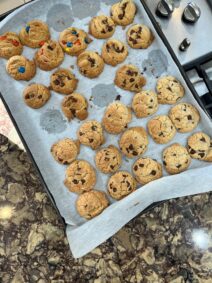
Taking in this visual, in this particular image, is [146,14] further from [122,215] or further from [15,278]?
[15,278]

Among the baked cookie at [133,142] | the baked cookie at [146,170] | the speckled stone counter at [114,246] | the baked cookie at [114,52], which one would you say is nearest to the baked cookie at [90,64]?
the baked cookie at [114,52]

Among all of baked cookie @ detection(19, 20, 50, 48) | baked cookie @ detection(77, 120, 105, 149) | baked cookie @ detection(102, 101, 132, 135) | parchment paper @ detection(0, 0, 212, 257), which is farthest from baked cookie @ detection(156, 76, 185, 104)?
baked cookie @ detection(19, 20, 50, 48)

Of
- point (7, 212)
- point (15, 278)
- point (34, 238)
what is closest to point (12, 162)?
point (7, 212)

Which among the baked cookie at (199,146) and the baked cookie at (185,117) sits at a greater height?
the baked cookie at (185,117)

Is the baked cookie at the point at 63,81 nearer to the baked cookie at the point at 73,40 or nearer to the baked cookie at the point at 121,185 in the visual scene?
the baked cookie at the point at 73,40

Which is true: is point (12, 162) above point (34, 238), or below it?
above

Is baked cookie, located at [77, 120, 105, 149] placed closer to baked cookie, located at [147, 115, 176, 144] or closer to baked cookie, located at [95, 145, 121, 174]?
baked cookie, located at [95, 145, 121, 174]
